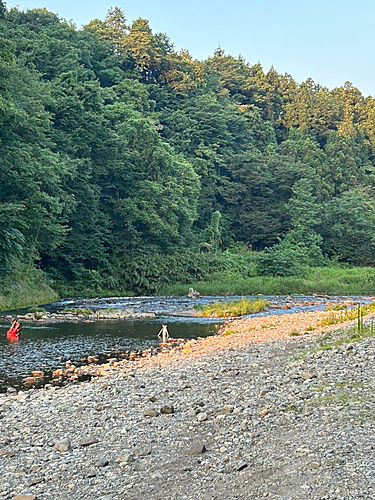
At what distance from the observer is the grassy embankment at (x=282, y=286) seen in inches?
1649

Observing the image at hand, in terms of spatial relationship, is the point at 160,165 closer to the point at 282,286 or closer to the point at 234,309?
the point at 282,286

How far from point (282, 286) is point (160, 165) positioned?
1672 cm

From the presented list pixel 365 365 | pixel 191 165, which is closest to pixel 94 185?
pixel 191 165

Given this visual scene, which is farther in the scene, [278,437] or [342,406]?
[342,406]

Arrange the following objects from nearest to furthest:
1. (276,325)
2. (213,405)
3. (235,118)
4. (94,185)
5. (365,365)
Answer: (213,405) → (365,365) → (276,325) → (94,185) → (235,118)

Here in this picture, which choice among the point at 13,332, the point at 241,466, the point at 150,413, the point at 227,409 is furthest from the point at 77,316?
the point at 241,466

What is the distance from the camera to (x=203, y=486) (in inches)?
231

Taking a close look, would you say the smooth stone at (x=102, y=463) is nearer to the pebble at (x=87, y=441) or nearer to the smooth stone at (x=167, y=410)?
the pebble at (x=87, y=441)

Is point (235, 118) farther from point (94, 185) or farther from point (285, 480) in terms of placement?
point (285, 480)

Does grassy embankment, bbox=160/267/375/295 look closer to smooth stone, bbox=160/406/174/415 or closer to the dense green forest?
the dense green forest

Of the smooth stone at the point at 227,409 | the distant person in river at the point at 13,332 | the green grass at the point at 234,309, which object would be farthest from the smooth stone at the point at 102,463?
the green grass at the point at 234,309

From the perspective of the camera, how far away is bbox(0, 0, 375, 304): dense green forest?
111 feet

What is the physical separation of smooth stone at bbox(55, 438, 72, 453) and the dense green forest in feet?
72.5

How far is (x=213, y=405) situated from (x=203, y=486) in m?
3.05
